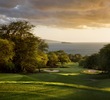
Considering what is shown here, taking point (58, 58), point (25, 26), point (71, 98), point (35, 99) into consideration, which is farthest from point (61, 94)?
point (58, 58)

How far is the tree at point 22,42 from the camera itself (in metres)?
63.9

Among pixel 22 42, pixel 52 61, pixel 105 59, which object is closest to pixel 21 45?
pixel 22 42

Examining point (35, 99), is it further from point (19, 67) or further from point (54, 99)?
point (19, 67)

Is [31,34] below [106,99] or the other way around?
the other way around

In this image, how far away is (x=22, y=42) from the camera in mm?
63688

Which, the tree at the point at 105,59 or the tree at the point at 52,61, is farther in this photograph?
the tree at the point at 52,61

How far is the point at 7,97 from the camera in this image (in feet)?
84.2

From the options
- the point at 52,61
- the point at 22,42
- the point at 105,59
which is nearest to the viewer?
the point at 105,59

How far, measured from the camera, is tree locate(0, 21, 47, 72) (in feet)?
210

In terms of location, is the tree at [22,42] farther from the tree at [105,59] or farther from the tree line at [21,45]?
the tree at [105,59]

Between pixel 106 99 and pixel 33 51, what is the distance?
38700mm

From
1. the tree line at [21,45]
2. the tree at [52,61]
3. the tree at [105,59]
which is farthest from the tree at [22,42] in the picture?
the tree at [52,61]

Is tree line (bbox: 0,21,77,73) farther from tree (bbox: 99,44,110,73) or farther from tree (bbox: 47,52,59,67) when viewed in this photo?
tree (bbox: 47,52,59,67)

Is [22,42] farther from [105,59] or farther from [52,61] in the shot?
[52,61]
